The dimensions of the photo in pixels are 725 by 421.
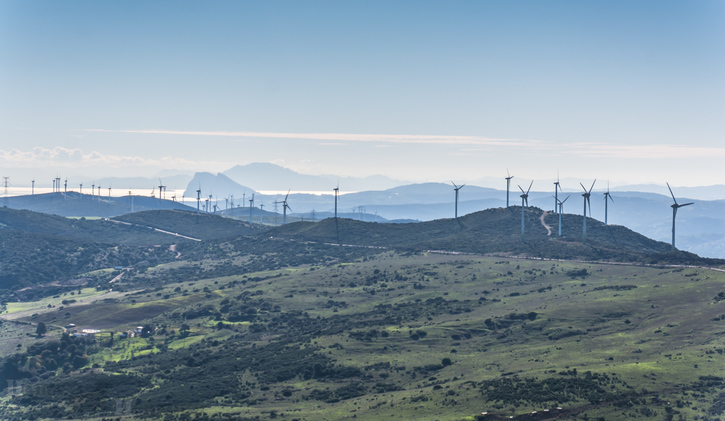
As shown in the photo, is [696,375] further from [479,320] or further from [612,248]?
[612,248]

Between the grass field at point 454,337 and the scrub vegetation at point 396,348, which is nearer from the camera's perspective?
the grass field at point 454,337

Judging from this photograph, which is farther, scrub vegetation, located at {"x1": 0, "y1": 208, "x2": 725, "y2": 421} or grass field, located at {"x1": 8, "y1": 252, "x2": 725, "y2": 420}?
scrub vegetation, located at {"x1": 0, "y1": 208, "x2": 725, "y2": 421}

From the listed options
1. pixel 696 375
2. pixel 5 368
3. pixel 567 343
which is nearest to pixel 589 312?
pixel 567 343

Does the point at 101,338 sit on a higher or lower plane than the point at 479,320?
lower

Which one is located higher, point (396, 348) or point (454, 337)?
point (454, 337)

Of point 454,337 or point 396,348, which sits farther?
point 454,337

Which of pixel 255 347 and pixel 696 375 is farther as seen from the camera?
pixel 255 347

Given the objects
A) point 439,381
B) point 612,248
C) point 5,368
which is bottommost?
point 5,368

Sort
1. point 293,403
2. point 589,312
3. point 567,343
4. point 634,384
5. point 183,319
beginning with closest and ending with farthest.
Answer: point 634,384 → point 293,403 → point 567,343 → point 589,312 → point 183,319

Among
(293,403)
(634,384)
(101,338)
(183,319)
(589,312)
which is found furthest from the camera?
(183,319)

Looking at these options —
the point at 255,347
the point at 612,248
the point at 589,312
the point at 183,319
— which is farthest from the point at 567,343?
the point at 612,248
